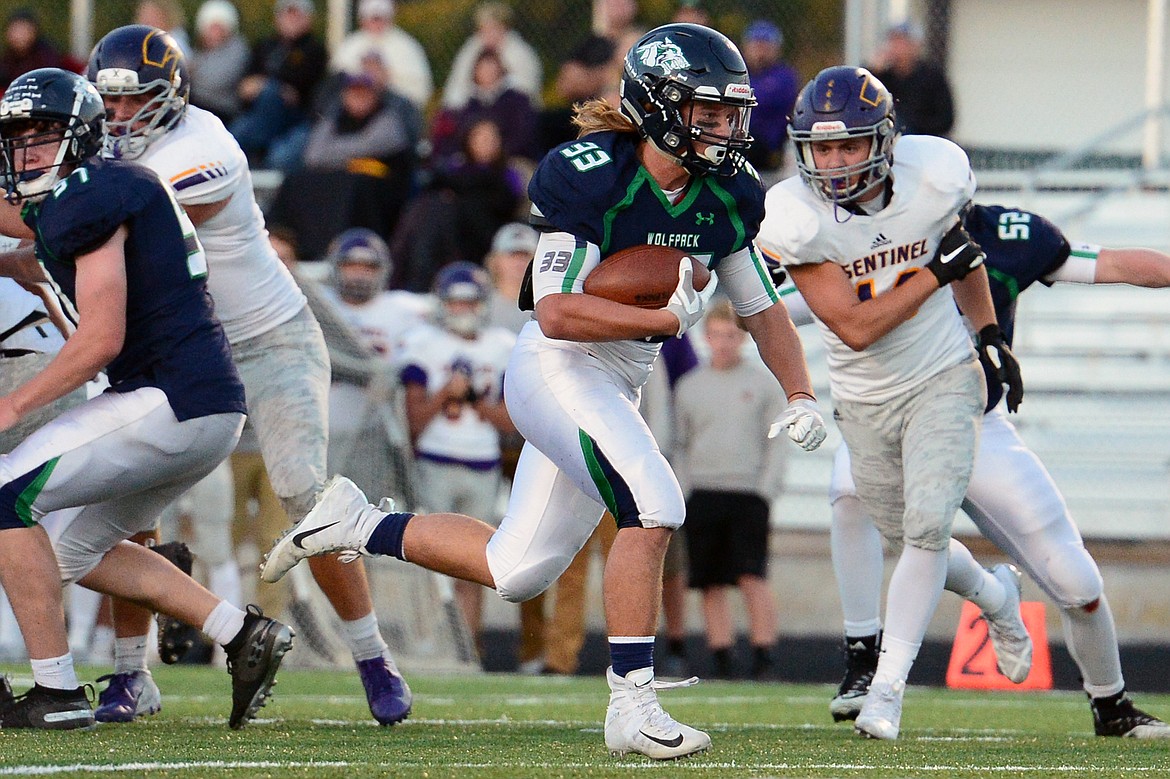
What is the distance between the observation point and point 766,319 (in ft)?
14.5

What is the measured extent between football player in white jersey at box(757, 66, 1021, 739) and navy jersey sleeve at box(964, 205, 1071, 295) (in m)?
0.23

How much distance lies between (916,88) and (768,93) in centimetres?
83

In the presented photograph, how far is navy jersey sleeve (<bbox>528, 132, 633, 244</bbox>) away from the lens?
406cm

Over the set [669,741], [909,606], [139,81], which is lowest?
[909,606]

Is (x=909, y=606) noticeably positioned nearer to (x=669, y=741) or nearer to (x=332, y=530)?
(x=669, y=741)

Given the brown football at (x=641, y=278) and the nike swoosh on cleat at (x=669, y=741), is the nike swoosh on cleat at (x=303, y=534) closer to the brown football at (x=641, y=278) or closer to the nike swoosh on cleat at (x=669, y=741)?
the brown football at (x=641, y=278)

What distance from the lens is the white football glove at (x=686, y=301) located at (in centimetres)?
397

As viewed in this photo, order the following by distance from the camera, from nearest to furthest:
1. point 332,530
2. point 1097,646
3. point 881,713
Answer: point 332,530 → point 881,713 → point 1097,646

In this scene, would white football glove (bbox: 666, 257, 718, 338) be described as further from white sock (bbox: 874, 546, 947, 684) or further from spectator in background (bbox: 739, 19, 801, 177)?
spectator in background (bbox: 739, 19, 801, 177)

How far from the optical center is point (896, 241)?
4.83 m

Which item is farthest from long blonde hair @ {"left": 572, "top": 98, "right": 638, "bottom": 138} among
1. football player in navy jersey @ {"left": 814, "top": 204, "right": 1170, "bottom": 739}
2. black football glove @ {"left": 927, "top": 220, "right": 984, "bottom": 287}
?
football player in navy jersey @ {"left": 814, "top": 204, "right": 1170, "bottom": 739}

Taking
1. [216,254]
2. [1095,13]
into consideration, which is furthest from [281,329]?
[1095,13]

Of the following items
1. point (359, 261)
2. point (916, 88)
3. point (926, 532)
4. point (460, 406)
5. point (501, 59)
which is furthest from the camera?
point (501, 59)

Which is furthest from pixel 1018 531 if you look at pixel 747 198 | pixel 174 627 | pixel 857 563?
pixel 174 627
